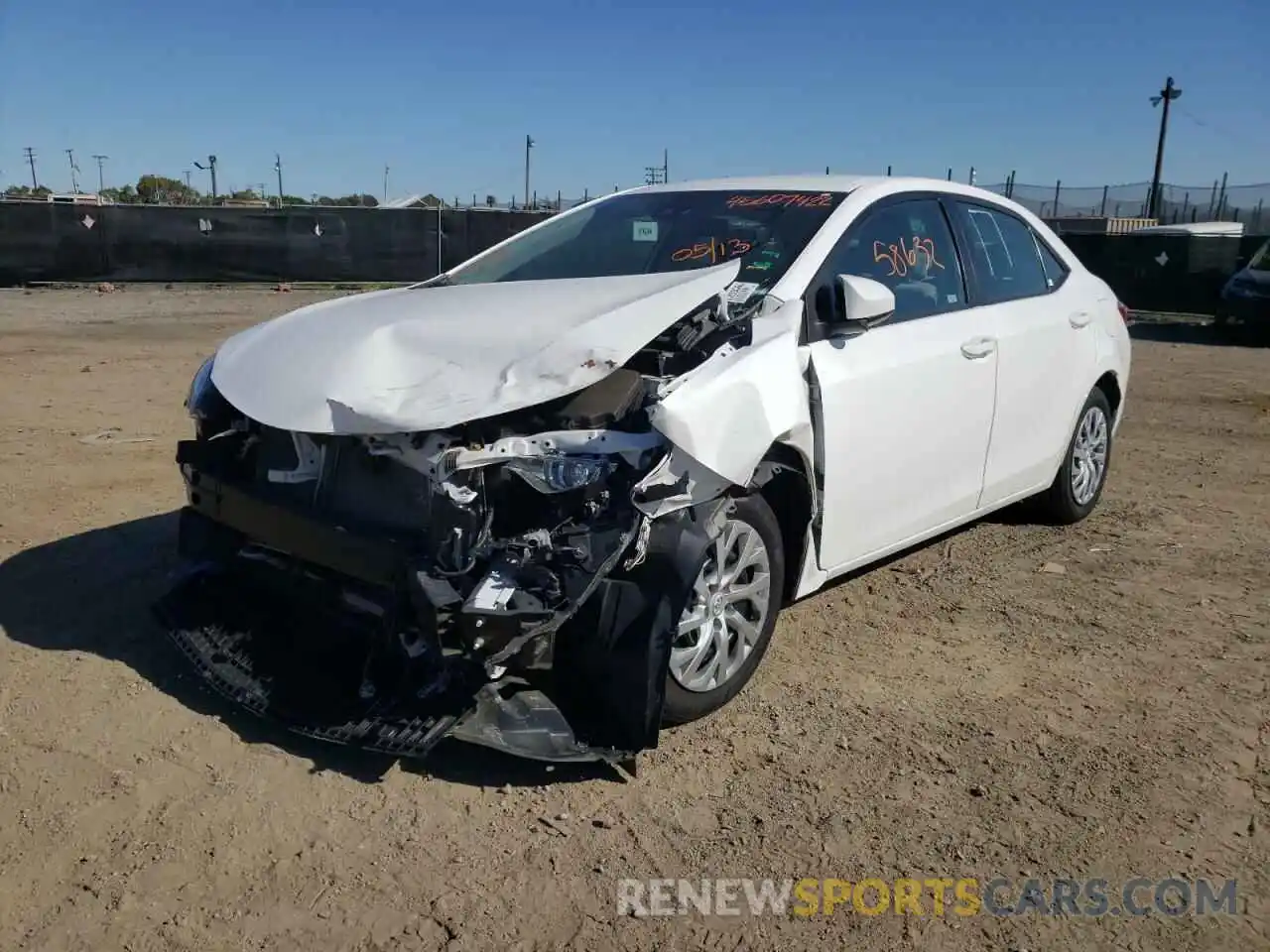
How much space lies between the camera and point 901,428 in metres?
4.20

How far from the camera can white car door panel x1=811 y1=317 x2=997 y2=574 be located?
393 centimetres

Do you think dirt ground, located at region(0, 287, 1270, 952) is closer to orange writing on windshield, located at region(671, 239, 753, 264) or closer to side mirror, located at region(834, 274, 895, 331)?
side mirror, located at region(834, 274, 895, 331)

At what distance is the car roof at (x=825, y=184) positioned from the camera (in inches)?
180

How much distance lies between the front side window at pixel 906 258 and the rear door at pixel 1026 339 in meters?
0.18

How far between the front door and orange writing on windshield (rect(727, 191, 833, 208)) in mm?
191

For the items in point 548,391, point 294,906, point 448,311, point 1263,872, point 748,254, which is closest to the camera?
point 294,906

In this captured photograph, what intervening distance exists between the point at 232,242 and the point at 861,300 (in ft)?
67.1

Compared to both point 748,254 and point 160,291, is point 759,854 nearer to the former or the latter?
point 748,254

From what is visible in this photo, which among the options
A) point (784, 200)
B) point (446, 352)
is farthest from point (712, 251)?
point (446, 352)

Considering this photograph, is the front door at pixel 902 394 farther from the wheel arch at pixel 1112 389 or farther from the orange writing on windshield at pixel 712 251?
the wheel arch at pixel 1112 389

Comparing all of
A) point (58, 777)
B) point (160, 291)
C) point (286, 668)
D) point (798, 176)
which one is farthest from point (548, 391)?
point (160, 291)

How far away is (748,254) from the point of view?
165 inches

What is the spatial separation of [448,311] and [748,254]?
45.6 inches

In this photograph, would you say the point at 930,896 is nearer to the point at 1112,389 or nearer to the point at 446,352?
the point at 446,352
